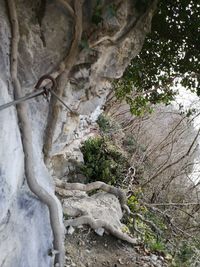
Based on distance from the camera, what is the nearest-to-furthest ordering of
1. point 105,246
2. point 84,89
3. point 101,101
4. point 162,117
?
point 84,89 → point 101,101 → point 105,246 → point 162,117

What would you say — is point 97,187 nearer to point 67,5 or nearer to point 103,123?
point 67,5

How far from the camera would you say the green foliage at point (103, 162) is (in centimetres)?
802

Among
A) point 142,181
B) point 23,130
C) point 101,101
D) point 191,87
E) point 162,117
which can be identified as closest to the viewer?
point 23,130

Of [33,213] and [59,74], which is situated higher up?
[59,74]

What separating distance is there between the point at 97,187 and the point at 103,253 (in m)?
1.03

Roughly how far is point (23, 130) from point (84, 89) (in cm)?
120

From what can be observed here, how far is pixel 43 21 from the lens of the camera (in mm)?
3076

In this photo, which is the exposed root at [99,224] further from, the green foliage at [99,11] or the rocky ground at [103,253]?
the green foliage at [99,11]

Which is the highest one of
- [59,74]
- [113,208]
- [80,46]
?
[80,46]

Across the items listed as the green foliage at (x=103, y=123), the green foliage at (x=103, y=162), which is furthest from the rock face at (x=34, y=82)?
the green foliage at (x=103, y=123)

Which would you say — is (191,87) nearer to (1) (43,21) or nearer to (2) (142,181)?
(1) (43,21)

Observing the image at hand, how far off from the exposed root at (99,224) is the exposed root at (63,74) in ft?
5.14

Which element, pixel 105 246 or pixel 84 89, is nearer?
pixel 84 89

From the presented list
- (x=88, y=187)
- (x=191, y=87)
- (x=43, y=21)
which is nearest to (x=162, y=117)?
(x=191, y=87)
